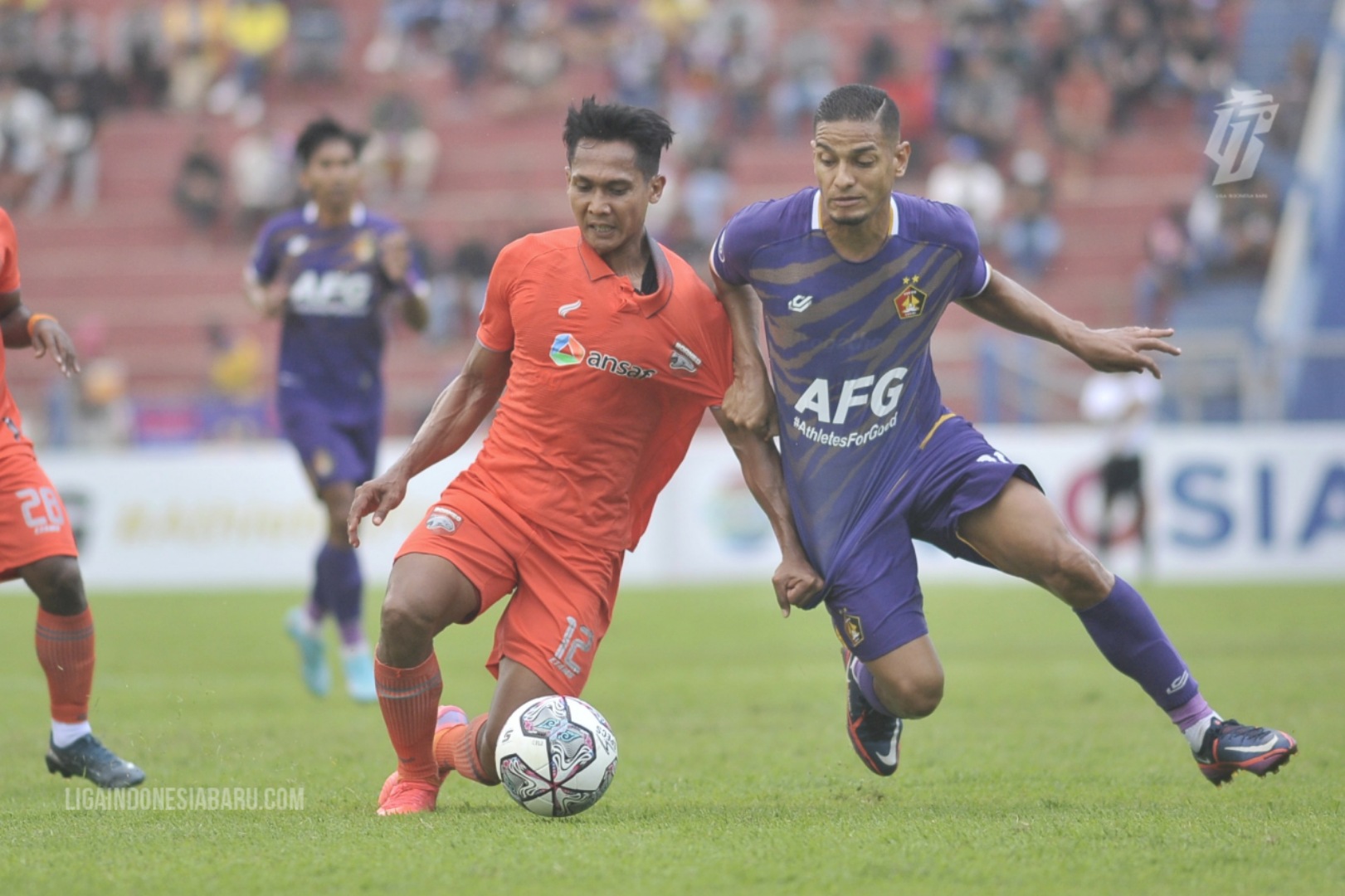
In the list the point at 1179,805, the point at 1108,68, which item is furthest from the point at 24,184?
the point at 1179,805

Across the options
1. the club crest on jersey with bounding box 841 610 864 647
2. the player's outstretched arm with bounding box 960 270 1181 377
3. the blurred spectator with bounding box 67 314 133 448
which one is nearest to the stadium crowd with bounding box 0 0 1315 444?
the blurred spectator with bounding box 67 314 133 448

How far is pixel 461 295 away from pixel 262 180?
15.6 ft

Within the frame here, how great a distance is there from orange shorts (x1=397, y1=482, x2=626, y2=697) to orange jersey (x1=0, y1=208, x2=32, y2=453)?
5.78ft

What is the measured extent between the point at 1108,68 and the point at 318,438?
57.7 feet

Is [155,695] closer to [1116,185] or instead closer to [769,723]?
[769,723]

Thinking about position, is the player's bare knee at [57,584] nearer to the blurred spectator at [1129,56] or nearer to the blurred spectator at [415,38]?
the blurred spectator at [1129,56]

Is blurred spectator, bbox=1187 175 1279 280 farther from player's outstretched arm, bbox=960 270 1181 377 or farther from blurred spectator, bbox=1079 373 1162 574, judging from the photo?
player's outstretched arm, bbox=960 270 1181 377

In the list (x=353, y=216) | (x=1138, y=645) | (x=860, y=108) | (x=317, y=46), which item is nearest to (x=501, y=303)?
(x=860, y=108)

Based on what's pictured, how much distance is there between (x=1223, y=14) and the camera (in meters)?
23.4

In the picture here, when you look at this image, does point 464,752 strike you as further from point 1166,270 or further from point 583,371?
point 1166,270

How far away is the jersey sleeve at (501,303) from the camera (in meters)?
6.00

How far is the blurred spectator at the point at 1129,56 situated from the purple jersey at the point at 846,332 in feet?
61.8

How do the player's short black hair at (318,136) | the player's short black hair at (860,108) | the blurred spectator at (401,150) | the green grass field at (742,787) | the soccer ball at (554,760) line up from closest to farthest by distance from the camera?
the green grass field at (742,787) < the soccer ball at (554,760) < the player's short black hair at (860,108) < the player's short black hair at (318,136) < the blurred spectator at (401,150)

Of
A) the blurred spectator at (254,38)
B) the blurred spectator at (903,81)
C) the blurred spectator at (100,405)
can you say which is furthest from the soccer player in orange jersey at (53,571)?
the blurred spectator at (254,38)
